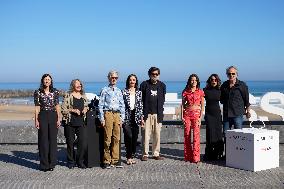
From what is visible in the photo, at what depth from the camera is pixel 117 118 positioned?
777 cm

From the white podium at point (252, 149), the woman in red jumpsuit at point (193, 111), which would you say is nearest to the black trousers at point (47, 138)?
the woman in red jumpsuit at point (193, 111)

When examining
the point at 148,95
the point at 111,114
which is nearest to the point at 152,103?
the point at 148,95

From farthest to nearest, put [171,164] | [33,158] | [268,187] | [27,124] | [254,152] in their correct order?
[27,124] → [33,158] → [171,164] → [254,152] → [268,187]

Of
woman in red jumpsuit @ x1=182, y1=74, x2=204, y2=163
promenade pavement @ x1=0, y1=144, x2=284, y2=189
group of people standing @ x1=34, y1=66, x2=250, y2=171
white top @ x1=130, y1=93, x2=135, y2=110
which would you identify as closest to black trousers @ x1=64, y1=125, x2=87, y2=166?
group of people standing @ x1=34, y1=66, x2=250, y2=171

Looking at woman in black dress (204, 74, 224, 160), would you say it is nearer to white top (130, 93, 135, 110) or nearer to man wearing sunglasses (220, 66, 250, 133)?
man wearing sunglasses (220, 66, 250, 133)

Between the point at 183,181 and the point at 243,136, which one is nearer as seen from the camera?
the point at 183,181

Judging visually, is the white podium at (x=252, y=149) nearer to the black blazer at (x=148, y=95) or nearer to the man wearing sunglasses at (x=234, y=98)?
the man wearing sunglasses at (x=234, y=98)

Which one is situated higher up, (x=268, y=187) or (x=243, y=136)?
(x=243, y=136)

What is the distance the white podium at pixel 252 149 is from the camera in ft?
24.3

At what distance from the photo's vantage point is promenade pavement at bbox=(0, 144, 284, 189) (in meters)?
6.51

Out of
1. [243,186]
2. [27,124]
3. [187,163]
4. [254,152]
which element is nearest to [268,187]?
[243,186]

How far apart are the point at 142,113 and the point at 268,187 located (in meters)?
2.80

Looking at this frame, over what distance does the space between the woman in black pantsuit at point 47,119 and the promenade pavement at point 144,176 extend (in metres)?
0.24

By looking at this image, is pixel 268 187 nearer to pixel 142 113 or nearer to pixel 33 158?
pixel 142 113
